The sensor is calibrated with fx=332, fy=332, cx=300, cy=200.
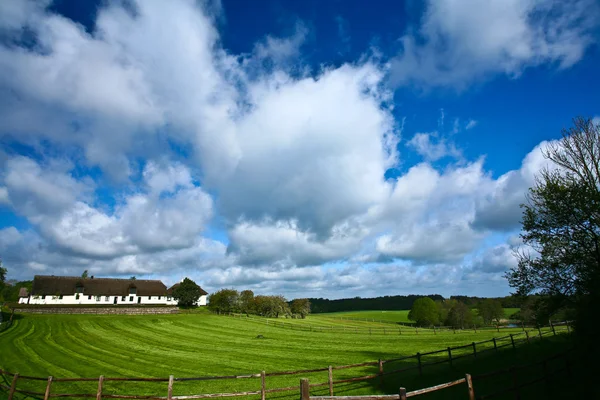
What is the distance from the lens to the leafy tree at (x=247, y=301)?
9894 cm

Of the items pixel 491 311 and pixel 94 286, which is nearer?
pixel 94 286

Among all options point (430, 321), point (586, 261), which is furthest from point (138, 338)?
point (430, 321)

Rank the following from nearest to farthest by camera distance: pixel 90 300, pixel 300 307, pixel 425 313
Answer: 1. pixel 90 300
2. pixel 425 313
3. pixel 300 307

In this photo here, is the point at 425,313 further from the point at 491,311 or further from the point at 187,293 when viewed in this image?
the point at 187,293

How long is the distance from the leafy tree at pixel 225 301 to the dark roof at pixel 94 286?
1984cm

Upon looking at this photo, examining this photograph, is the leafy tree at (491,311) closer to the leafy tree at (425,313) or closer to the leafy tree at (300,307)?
the leafy tree at (425,313)

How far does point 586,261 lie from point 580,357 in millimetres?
8713

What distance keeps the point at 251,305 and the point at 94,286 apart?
4442 cm

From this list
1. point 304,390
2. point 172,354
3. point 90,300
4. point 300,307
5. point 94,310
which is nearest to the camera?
point 304,390

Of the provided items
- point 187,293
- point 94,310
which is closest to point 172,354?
point 94,310

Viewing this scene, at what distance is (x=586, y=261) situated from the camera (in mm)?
21234

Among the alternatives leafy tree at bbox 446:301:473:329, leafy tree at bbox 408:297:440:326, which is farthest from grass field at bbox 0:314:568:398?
leafy tree at bbox 446:301:473:329

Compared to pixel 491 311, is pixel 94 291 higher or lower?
higher

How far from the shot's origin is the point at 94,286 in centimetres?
9350
